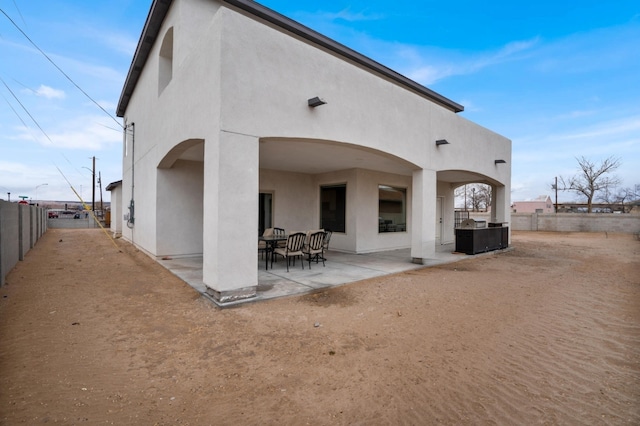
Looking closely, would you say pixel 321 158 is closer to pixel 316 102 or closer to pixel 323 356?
pixel 316 102

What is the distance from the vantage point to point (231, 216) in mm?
4402

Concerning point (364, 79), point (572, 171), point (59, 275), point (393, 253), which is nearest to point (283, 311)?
point (364, 79)

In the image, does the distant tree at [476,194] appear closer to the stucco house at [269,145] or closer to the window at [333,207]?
the stucco house at [269,145]

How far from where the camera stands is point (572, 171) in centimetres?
3341

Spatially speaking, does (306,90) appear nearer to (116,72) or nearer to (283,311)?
(283,311)

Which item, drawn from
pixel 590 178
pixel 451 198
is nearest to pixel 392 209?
pixel 451 198

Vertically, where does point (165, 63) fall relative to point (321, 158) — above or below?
above

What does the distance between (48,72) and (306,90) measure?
9.10 m

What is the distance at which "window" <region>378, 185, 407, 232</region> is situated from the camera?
10469 mm

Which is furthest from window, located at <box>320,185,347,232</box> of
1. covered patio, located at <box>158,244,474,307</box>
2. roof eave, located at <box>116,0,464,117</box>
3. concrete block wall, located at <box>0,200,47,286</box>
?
concrete block wall, located at <box>0,200,47,286</box>

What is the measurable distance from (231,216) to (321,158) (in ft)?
13.7

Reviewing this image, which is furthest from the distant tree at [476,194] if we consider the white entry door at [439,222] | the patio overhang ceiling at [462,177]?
the patio overhang ceiling at [462,177]

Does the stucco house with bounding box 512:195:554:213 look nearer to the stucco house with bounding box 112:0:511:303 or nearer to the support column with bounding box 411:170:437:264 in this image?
the stucco house with bounding box 112:0:511:303

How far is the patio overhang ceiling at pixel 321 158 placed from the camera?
639cm
